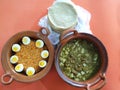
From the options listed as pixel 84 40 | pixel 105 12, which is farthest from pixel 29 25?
pixel 105 12

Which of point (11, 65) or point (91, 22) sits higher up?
point (91, 22)

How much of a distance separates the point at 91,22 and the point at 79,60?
0.24m

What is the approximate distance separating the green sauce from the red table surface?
97mm

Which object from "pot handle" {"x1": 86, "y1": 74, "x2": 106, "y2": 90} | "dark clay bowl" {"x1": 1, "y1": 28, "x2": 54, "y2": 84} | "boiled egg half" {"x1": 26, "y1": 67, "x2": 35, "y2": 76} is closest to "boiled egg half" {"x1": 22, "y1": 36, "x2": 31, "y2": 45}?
"dark clay bowl" {"x1": 1, "y1": 28, "x2": 54, "y2": 84}

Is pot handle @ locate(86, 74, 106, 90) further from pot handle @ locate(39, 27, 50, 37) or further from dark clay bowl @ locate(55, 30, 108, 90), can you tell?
pot handle @ locate(39, 27, 50, 37)

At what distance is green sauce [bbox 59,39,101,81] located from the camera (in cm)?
104

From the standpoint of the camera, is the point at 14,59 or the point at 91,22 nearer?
the point at 14,59

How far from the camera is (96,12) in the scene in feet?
3.94

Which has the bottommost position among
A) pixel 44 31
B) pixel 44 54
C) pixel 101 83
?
pixel 101 83

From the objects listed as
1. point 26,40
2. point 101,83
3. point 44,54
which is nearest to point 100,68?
point 101,83

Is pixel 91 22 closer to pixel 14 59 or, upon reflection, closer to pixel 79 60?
pixel 79 60

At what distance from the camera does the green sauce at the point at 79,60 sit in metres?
→ 1.04

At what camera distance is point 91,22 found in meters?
1.18

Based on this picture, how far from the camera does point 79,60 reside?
1050 mm
